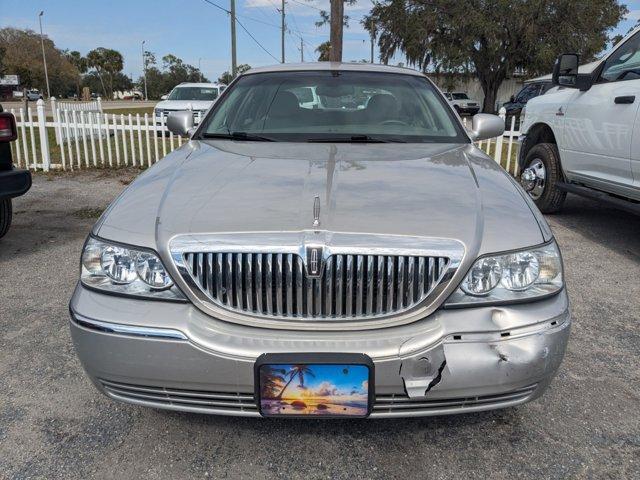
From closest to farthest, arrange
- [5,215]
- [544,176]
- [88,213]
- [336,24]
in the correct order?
[5,215]
[544,176]
[88,213]
[336,24]

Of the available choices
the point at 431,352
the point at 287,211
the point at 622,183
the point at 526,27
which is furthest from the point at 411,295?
the point at 526,27

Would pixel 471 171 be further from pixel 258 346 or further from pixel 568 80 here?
pixel 568 80

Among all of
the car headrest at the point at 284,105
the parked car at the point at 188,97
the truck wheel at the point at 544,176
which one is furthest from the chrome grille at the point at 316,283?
the parked car at the point at 188,97

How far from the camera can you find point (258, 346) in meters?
1.77

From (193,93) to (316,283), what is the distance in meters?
14.7

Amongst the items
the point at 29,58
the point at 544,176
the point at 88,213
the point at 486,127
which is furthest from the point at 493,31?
the point at 29,58

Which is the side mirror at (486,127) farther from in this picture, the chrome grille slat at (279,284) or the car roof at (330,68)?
the chrome grille slat at (279,284)

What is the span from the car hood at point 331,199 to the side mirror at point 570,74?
2784mm

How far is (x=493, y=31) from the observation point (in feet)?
89.4

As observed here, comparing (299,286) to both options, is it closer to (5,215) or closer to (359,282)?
(359,282)

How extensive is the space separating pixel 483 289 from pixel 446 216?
29 centimetres

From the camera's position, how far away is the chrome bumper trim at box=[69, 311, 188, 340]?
1.79 meters

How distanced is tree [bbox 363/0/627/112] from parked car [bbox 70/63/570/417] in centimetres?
2817

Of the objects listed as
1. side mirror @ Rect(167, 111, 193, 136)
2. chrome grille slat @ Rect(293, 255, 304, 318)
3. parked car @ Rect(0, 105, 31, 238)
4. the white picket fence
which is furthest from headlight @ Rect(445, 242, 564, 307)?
the white picket fence
